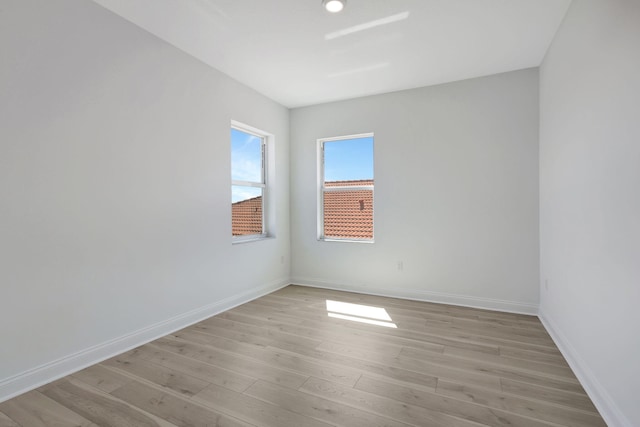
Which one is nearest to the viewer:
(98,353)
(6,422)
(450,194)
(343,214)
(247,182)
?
(6,422)

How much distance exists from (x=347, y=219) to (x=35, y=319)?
330 centimetres

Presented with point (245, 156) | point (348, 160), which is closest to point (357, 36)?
point (348, 160)

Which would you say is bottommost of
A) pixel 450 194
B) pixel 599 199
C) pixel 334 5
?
pixel 599 199

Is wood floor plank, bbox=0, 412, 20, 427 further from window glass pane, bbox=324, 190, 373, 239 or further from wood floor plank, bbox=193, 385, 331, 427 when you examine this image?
window glass pane, bbox=324, 190, 373, 239

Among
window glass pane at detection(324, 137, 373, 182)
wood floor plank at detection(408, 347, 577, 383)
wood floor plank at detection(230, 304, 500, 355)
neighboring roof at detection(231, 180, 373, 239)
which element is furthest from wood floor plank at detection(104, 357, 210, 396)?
window glass pane at detection(324, 137, 373, 182)

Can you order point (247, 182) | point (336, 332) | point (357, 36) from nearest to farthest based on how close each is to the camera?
point (357, 36) → point (336, 332) → point (247, 182)

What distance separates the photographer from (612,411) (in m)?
1.55

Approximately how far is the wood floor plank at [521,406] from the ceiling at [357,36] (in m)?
2.61

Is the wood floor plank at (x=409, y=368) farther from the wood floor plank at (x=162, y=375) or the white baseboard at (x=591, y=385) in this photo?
the wood floor plank at (x=162, y=375)

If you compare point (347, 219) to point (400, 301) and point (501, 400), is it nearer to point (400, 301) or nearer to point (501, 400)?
point (400, 301)

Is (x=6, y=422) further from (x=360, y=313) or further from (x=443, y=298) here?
(x=443, y=298)

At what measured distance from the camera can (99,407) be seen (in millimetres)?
1721

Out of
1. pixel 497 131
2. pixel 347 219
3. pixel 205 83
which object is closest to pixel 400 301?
pixel 347 219

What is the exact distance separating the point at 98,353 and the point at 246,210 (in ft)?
7.02
